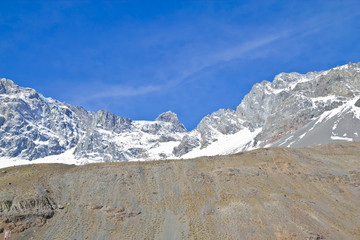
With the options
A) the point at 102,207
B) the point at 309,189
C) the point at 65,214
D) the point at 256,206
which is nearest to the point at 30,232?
the point at 65,214

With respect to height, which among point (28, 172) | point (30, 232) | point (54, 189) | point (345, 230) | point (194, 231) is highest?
point (28, 172)

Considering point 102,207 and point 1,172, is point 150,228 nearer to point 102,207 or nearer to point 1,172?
point 102,207

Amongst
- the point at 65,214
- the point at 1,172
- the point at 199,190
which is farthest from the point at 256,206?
the point at 1,172

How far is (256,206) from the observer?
5681 centimetres

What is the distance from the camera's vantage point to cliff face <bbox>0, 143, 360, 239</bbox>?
5019 centimetres

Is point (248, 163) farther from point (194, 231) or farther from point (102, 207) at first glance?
point (102, 207)

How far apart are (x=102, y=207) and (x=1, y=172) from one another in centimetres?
2238

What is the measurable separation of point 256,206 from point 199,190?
11.1 metres

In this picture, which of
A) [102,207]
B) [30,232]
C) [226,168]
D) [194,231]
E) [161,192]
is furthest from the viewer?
[226,168]

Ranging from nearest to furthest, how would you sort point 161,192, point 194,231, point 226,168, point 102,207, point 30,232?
point 30,232
point 194,231
point 102,207
point 161,192
point 226,168

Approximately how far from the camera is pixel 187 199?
195ft

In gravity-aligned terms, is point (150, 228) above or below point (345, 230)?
above

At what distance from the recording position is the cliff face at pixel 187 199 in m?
50.2

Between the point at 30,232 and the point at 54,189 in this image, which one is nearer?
the point at 30,232
